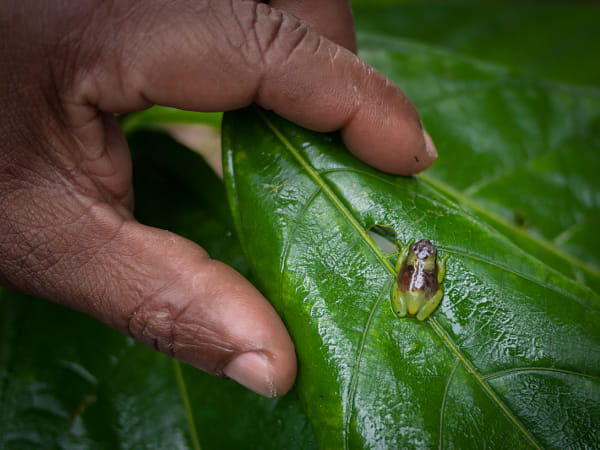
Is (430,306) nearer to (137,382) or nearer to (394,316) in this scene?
(394,316)

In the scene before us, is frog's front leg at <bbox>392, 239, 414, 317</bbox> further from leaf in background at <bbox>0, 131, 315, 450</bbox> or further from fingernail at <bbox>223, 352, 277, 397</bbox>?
leaf in background at <bbox>0, 131, 315, 450</bbox>

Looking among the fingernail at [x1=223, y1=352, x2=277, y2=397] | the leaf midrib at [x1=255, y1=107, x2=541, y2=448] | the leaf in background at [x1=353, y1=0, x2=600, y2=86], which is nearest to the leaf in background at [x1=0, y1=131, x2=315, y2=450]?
the fingernail at [x1=223, y1=352, x2=277, y2=397]

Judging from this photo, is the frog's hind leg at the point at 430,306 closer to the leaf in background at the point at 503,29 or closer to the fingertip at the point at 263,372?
the fingertip at the point at 263,372

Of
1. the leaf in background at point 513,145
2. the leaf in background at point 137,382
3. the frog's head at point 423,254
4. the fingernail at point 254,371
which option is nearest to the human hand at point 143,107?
the fingernail at point 254,371

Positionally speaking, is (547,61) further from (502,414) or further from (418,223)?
(502,414)

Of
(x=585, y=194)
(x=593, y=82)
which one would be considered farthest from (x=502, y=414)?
(x=593, y=82)

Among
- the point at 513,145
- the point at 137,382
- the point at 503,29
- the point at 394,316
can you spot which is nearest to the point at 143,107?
the point at 394,316
